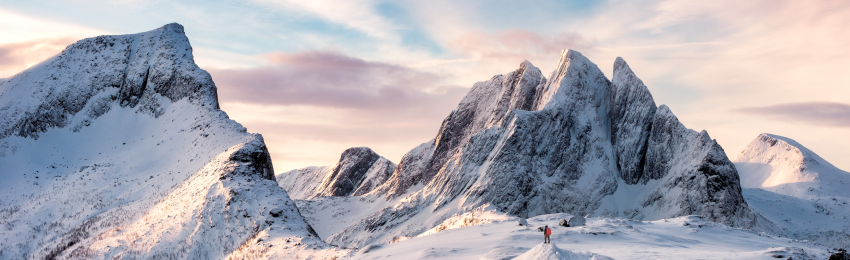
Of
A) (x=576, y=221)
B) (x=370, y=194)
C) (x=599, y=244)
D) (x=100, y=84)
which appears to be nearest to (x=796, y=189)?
(x=370, y=194)

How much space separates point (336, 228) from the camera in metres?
108

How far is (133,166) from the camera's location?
65750mm

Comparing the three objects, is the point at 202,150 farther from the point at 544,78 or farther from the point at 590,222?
the point at 544,78

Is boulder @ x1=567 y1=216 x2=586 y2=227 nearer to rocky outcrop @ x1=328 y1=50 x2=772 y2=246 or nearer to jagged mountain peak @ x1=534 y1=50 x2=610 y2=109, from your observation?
rocky outcrop @ x1=328 y1=50 x2=772 y2=246

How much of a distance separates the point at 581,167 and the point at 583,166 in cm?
51

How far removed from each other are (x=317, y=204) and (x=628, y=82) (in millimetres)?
65664

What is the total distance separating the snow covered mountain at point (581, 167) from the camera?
87.2 metres

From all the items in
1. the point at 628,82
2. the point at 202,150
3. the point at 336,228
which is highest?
the point at 628,82

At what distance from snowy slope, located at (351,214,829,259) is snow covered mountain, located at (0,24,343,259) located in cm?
735

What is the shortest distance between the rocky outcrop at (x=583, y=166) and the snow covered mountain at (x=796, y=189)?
310 inches

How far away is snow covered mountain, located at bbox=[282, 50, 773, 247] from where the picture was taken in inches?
3433

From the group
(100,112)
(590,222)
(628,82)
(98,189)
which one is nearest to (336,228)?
(100,112)

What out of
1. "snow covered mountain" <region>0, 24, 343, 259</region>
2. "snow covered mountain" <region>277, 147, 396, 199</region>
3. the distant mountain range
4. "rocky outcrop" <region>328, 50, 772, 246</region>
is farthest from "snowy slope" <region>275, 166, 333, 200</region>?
"snow covered mountain" <region>0, 24, 343, 259</region>

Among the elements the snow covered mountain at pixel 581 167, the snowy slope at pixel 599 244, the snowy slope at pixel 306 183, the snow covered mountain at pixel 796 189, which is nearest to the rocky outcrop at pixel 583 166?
the snow covered mountain at pixel 581 167
